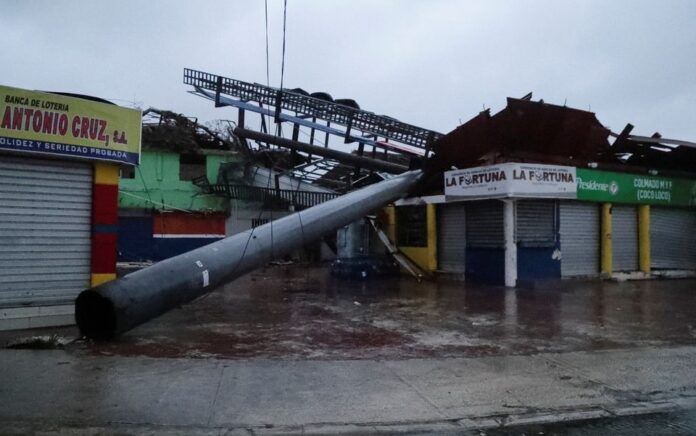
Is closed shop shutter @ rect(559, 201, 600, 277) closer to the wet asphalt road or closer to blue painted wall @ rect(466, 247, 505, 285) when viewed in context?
blue painted wall @ rect(466, 247, 505, 285)

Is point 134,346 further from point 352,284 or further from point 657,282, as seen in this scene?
point 657,282

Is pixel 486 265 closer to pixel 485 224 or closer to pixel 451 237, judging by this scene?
pixel 485 224

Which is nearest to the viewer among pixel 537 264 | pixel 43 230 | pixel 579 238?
pixel 43 230

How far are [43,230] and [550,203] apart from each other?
12968 mm

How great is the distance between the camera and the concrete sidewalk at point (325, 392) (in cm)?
492

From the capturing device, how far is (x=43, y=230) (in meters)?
8.98

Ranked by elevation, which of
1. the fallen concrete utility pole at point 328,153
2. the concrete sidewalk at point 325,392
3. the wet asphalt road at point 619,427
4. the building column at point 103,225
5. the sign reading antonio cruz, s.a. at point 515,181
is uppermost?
the fallen concrete utility pole at point 328,153

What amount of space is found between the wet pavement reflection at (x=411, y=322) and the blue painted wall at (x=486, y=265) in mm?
586

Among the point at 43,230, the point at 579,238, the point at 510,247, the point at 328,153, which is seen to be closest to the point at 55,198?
the point at 43,230

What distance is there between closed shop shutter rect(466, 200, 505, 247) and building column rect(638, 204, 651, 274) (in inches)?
222

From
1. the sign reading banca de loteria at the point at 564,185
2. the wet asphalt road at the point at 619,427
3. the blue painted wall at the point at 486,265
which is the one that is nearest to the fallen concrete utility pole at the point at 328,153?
the sign reading banca de loteria at the point at 564,185

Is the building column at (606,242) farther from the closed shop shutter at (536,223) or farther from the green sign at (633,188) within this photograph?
the closed shop shutter at (536,223)

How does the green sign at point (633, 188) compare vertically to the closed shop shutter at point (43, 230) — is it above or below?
above

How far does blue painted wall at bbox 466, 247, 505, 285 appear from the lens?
15.1 meters
